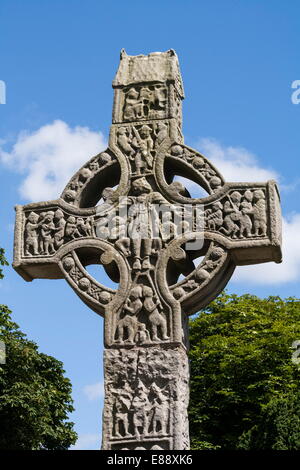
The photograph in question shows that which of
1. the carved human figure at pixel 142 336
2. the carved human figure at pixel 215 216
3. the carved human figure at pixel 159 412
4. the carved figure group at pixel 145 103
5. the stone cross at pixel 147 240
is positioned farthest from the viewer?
the carved figure group at pixel 145 103

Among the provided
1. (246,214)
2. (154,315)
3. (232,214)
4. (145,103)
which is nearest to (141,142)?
(145,103)

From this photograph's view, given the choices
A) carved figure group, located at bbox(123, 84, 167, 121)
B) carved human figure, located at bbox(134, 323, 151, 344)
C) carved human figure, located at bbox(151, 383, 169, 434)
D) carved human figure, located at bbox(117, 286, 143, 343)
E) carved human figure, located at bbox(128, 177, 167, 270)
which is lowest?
carved human figure, located at bbox(151, 383, 169, 434)

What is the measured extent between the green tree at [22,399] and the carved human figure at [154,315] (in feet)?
53.4

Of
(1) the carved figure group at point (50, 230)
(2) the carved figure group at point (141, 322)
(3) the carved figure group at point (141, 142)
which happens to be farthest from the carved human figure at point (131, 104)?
(2) the carved figure group at point (141, 322)

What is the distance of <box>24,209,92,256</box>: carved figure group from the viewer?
7.96 metres

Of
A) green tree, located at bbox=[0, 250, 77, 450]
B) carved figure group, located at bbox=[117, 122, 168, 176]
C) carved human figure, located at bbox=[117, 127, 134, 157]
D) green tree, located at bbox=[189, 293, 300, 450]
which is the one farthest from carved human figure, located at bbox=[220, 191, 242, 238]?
green tree, located at bbox=[0, 250, 77, 450]

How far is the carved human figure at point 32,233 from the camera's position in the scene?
316 inches

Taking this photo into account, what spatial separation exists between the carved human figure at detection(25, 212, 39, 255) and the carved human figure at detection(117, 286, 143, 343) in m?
1.13

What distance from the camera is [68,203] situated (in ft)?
26.6

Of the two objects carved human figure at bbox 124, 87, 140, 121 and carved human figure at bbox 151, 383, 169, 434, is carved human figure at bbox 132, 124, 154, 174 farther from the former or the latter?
carved human figure at bbox 151, 383, 169, 434

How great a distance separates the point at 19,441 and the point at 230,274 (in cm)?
1879

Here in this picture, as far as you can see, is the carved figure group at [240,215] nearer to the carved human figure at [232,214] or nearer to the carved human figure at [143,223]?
the carved human figure at [232,214]

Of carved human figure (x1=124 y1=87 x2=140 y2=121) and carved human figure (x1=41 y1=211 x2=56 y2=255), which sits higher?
carved human figure (x1=124 y1=87 x2=140 y2=121)
